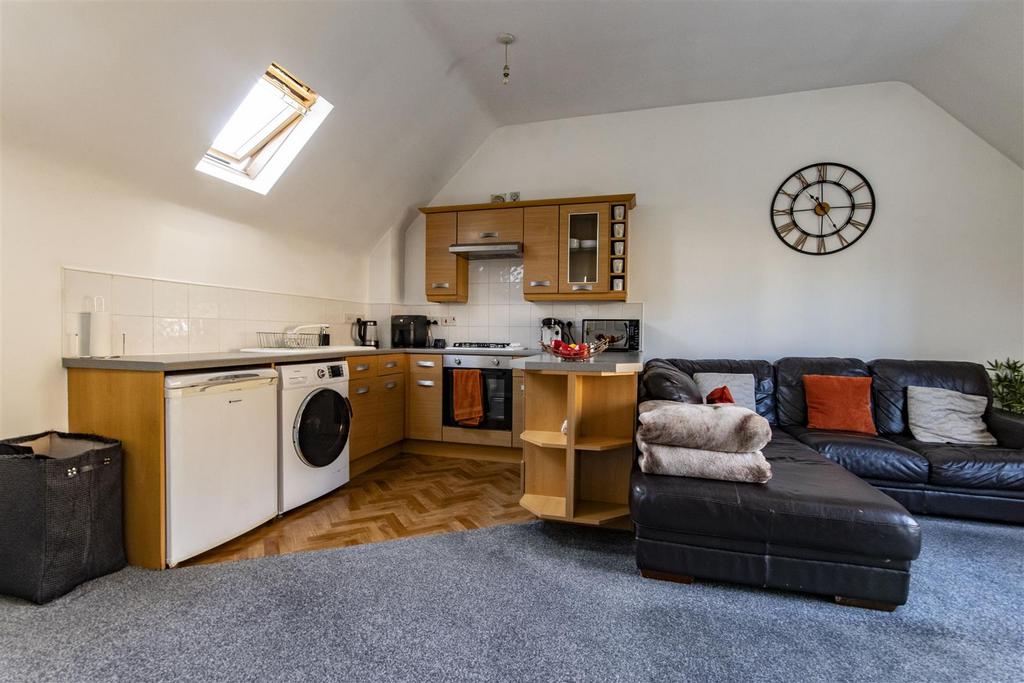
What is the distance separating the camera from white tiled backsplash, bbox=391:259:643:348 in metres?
3.89

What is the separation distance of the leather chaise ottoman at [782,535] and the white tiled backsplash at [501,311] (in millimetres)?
2188

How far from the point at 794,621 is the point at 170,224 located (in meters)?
3.47

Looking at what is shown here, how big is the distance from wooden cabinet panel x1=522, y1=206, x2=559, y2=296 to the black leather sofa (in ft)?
4.95

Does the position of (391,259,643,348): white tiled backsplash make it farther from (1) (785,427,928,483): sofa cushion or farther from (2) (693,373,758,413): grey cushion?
(1) (785,427,928,483): sofa cushion

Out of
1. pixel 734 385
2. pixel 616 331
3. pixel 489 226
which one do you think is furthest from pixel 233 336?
pixel 734 385

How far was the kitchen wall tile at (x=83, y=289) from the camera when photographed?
6.63 ft

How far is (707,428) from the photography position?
1799 mm

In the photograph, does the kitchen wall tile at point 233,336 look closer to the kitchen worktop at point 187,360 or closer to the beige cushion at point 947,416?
the kitchen worktop at point 187,360

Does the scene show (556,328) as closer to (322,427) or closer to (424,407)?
(424,407)

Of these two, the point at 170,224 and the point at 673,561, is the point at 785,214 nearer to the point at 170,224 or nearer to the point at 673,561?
the point at 673,561

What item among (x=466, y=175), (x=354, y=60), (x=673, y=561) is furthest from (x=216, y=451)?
(x=466, y=175)

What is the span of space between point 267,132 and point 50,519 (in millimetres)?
2286

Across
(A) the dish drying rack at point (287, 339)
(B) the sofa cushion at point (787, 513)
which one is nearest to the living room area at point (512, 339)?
(B) the sofa cushion at point (787, 513)

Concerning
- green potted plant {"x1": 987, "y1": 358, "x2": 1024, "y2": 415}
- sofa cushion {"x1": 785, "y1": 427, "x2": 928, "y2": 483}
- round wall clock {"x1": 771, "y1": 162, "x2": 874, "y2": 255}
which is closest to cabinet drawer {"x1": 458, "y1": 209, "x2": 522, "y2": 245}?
round wall clock {"x1": 771, "y1": 162, "x2": 874, "y2": 255}
